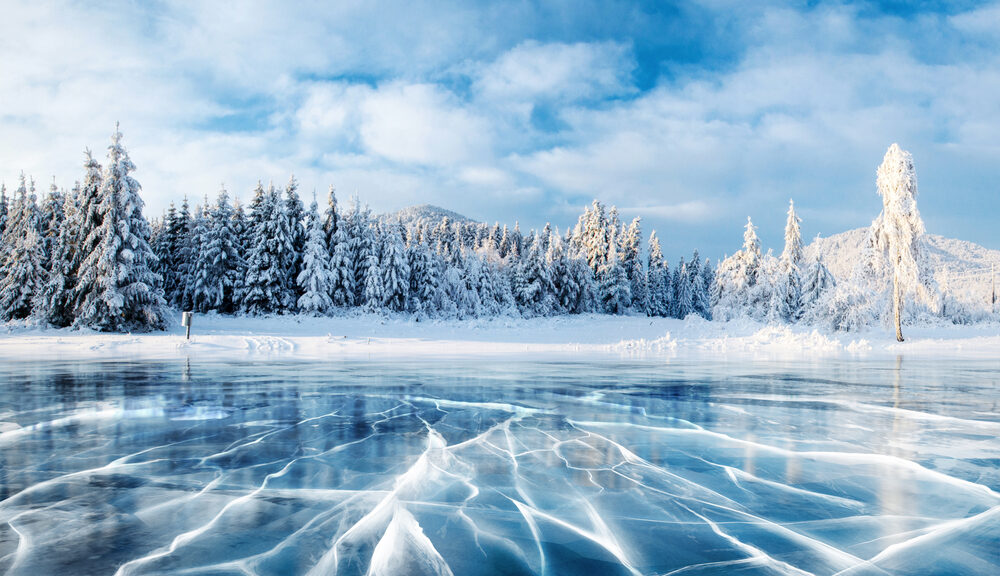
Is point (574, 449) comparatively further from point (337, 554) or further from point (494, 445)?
point (337, 554)

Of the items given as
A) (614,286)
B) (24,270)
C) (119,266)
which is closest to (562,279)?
(614,286)

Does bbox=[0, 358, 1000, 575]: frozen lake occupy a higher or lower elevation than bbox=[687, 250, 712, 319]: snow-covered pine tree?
lower

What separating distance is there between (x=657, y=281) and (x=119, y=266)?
5942 centimetres

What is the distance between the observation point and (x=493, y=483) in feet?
14.7

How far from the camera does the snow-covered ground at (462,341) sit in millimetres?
20062

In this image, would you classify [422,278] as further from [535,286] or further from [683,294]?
[683,294]

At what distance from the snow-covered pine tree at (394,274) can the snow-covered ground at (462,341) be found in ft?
26.5

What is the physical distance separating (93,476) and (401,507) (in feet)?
8.62

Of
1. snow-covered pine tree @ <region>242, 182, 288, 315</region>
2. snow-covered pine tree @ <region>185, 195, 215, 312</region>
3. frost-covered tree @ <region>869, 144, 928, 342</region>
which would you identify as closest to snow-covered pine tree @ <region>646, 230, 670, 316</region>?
frost-covered tree @ <region>869, 144, 928, 342</region>

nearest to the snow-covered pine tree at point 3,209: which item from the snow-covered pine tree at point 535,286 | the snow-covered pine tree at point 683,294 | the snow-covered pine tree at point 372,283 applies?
the snow-covered pine tree at point 372,283

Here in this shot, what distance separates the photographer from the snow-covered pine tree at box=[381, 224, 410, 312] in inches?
1678

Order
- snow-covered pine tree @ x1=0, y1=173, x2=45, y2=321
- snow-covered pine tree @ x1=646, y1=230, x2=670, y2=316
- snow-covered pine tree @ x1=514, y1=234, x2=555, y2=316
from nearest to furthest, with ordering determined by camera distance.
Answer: snow-covered pine tree @ x1=0, y1=173, x2=45, y2=321 → snow-covered pine tree @ x1=514, y1=234, x2=555, y2=316 → snow-covered pine tree @ x1=646, y1=230, x2=670, y2=316

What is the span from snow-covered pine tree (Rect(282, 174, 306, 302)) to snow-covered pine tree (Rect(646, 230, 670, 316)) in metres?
40.8

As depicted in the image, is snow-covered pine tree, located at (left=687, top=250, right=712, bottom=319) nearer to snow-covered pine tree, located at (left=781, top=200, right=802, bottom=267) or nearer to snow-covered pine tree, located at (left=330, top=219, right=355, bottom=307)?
snow-covered pine tree, located at (left=781, top=200, right=802, bottom=267)
